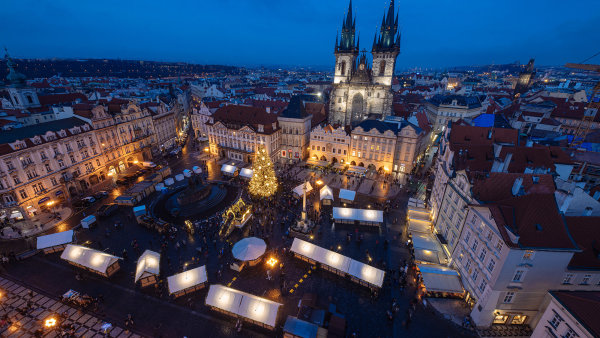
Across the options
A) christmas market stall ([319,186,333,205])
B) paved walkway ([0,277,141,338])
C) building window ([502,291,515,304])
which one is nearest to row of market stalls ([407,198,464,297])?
building window ([502,291,515,304])

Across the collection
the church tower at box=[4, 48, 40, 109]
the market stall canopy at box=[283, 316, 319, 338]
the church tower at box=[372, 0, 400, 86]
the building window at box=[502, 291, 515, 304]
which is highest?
the church tower at box=[372, 0, 400, 86]

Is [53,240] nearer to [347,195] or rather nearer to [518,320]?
[347,195]

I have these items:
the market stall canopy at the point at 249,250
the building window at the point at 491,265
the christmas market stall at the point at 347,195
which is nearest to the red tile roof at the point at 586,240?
the building window at the point at 491,265

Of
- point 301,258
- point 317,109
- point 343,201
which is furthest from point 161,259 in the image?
point 317,109

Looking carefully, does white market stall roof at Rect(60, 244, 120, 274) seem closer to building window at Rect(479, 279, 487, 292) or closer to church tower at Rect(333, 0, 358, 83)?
A: building window at Rect(479, 279, 487, 292)

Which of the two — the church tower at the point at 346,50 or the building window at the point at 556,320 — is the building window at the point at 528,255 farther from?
the church tower at the point at 346,50

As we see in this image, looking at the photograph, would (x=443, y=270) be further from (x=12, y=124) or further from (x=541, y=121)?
(x=12, y=124)
